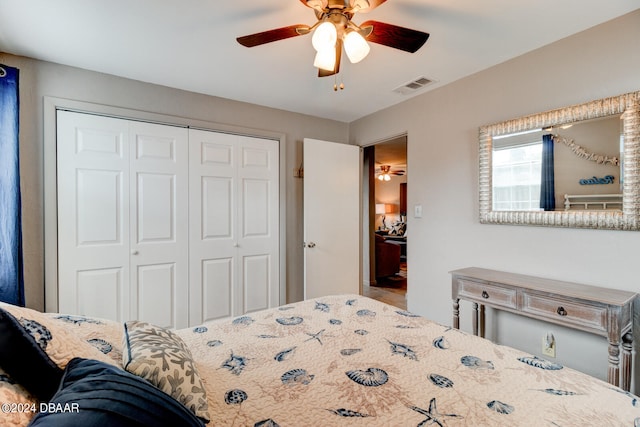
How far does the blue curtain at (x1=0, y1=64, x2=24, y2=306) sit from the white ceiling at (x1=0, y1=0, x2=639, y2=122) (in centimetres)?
39

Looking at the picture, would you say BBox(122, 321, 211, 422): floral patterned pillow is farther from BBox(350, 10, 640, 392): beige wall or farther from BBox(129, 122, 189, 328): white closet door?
BBox(350, 10, 640, 392): beige wall

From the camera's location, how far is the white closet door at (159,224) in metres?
2.63

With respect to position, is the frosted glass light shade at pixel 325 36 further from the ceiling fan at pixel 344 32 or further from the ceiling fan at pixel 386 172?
the ceiling fan at pixel 386 172

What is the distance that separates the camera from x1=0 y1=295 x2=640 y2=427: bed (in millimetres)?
810

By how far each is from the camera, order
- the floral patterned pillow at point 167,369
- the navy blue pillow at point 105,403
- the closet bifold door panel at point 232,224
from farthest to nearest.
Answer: the closet bifold door panel at point 232,224 < the floral patterned pillow at point 167,369 < the navy blue pillow at point 105,403

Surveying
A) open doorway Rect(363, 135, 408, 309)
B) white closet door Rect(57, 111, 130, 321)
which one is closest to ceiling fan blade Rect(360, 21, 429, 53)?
open doorway Rect(363, 135, 408, 309)

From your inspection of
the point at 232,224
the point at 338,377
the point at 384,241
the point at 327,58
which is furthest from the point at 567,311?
the point at 384,241

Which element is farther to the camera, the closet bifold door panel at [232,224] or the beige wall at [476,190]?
the closet bifold door panel at [232,224]

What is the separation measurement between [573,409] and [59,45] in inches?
130

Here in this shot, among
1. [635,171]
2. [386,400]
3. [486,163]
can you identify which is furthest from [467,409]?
[486,163]

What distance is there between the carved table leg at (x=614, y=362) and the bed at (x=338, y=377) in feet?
2.68

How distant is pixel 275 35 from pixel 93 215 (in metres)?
2.10

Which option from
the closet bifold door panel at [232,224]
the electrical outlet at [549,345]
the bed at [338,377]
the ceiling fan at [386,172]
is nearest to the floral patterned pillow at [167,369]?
the bed at [338,377]

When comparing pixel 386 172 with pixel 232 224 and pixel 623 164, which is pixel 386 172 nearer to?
pixel 232 224
